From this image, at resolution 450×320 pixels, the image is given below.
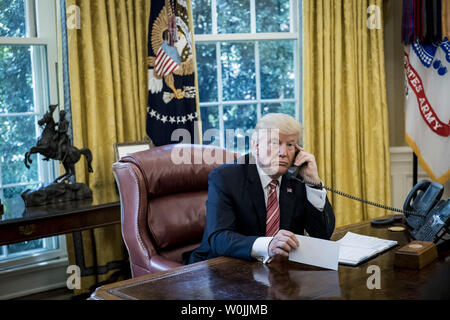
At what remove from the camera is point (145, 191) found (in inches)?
83.4

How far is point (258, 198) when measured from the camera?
6.17 ft

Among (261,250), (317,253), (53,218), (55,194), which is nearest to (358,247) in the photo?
(317,253)

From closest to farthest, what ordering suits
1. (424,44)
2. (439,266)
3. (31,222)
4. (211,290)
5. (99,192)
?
(211,290), (439,266), (31,222), (99,192), (424,44)

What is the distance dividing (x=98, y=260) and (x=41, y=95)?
1.21 metres

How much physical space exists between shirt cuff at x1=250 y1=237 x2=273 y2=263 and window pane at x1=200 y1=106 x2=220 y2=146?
2279mm

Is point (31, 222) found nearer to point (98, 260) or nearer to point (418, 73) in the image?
point (98, 260)

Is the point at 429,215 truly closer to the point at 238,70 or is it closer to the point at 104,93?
the point at 104,93

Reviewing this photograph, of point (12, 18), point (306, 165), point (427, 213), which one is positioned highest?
point (12, 18)

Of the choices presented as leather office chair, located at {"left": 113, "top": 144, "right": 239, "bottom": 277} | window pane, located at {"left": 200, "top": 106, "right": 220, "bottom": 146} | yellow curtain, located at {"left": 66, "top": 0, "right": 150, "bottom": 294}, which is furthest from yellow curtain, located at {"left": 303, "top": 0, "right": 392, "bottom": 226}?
leather office chair, located at {"left": 113, "top": 144, "right": 239, "bottom": 277}

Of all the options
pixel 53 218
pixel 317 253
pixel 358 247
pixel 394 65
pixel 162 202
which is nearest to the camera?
pixel 317 253

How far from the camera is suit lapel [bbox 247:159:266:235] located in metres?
1.87

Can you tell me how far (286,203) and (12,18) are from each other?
240 centimetres

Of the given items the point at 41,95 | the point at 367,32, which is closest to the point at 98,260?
the point at 41,95

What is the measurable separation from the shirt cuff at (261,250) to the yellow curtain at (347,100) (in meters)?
2.36
